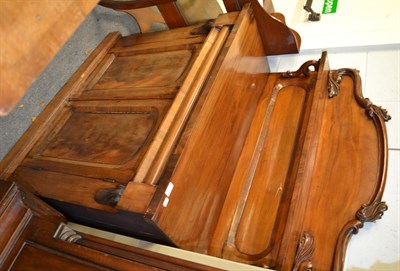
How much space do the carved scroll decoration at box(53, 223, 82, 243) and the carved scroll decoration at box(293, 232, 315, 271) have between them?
0.63 m

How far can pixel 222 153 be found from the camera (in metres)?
1.10

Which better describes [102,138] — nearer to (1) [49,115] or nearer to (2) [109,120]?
(2) [109,120]

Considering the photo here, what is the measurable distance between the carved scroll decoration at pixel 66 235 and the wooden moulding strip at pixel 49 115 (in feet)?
1.69

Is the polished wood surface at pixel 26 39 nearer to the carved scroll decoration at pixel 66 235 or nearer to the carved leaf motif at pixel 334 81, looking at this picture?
the carved scroll decoration at pixel 66 235

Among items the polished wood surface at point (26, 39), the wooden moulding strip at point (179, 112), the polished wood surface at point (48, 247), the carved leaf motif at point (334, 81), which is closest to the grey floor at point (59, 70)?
the polished wood surface at point (48, 247)

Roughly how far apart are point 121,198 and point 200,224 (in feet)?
0.93

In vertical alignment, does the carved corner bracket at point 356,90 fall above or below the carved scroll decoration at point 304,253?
above

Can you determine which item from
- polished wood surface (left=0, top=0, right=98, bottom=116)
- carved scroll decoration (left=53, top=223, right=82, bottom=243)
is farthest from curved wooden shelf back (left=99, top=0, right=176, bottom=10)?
carved scroll decoration (left=53, top=223, right=82, bottom=243)

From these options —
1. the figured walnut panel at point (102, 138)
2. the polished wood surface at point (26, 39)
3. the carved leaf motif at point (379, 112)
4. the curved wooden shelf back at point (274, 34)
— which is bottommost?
the polished wood surface at point (26, 39)

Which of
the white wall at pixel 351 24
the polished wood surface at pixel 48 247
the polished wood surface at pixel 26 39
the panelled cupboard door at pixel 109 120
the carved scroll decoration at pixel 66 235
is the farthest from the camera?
the white wall at pixel 351 24

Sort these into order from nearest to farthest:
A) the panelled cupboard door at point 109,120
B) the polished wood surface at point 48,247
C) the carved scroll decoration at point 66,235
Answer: the polished wood surface at point 48,247
the carved scroll decoration at point 66,235
the panelled cupboard door at point 109,120

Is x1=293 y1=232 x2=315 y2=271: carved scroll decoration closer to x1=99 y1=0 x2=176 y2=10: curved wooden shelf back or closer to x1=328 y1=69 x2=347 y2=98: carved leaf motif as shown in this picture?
x1=328 y1=69 x2=347 y2=98: carved leaf motif

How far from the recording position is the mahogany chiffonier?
91 cm

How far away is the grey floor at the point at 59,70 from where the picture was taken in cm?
154
